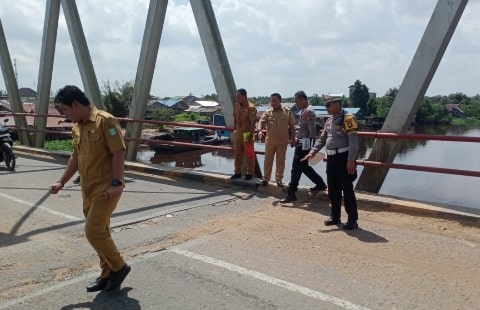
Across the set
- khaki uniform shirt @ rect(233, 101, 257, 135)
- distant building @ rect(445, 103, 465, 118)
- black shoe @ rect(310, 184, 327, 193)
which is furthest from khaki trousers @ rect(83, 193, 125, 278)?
distant building @ rect(445, 103, 465, 118)

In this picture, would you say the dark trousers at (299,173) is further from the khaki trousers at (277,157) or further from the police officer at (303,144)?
the khaki trousers at (277,157)

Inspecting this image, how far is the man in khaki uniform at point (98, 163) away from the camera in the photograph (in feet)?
11.1

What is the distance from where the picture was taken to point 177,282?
3.77 metres

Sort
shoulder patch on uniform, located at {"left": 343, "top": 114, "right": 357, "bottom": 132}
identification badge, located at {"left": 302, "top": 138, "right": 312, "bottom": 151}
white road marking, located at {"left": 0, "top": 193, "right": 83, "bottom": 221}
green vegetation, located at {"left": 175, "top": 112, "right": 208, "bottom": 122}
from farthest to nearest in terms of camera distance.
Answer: green vegetation, located at {"left": 175, "top": 112, "right": 208, "bottom": 122}, identification badge, located at {"left": 302, "top": 138, "right": 312, "bottom": 151}, white road marking, located at {"left": 0, "top": 193, "right": 83, "bottom": 221}, shoulder patch on uniform, located at {"left": 343, "top": 114, "right": 357, "bottom": 132}

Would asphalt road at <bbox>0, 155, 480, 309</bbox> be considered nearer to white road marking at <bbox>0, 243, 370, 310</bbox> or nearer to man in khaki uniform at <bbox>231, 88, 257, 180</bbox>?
white road marking at <bbox>0, 243, 370, 310</bbox>

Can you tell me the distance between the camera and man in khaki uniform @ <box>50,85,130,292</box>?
3.38 meters

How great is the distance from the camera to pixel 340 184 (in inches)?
209

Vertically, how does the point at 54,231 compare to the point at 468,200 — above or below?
above

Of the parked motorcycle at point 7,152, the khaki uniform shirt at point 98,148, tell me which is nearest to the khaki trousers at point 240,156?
the khaki uniform shirt at point 98,148

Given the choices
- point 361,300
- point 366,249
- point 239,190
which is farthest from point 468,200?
point 361,300

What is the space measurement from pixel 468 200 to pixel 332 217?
15.5 metres

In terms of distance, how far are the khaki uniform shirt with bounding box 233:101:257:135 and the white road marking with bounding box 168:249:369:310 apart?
321cm

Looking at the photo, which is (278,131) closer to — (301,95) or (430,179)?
(301,95)

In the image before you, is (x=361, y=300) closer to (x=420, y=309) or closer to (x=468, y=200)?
(x=420, y=309)
